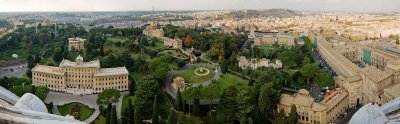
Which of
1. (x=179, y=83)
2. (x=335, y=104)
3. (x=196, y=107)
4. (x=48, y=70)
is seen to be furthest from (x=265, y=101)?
(x=48, y=70)

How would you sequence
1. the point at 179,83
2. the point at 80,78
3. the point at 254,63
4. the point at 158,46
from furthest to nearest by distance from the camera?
1. the point at 158,46
2. the point at 254,63
3. the point at 80,78
4. the point at 179,83

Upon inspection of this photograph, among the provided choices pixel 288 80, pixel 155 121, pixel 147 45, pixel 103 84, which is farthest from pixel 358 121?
pixel 147 45

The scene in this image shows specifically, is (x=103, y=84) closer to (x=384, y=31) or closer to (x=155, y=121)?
(x=155, y=121)

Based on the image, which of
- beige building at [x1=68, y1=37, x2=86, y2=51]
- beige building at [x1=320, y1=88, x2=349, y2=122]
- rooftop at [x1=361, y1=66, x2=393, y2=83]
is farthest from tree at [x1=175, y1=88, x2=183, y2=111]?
beige building at [x1=68, y1=37, x2=86, y2=51]

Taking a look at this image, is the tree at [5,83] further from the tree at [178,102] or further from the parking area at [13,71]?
the tree at [178,102]

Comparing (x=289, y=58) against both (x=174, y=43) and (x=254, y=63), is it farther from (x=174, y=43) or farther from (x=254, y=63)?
(x=174, y=43)

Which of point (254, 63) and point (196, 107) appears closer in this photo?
point (196, 107)
